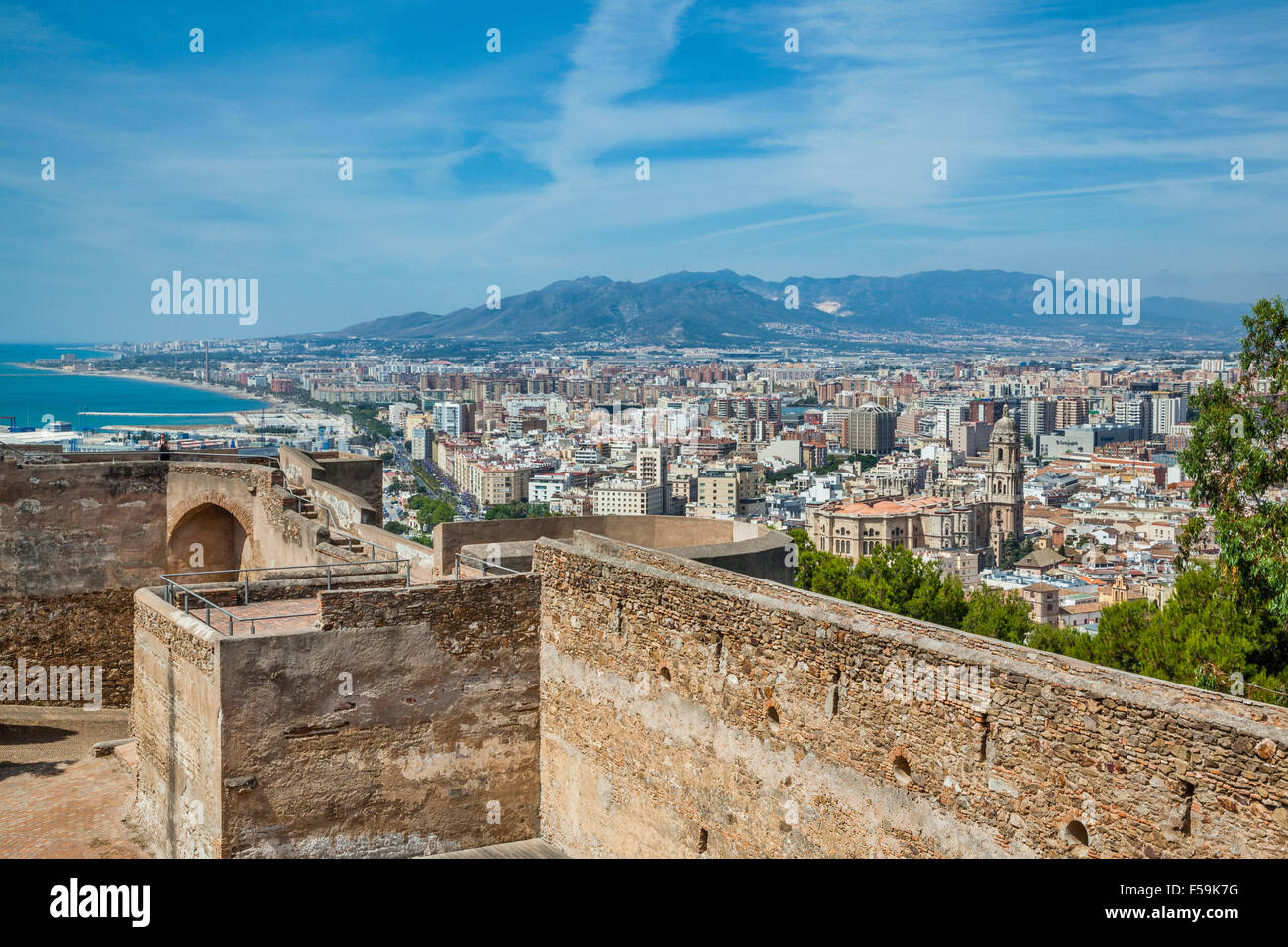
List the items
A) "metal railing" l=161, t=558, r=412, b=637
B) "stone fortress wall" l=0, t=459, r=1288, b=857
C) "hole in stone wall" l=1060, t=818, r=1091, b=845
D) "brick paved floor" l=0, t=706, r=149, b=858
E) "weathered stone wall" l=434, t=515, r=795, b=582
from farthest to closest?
1. "weathered stone wall" l=434, t=515, r=795, b=582
2. "brick paved floor" l=0, t=706, r=149, b=858
3. "metal railing" l=161, t=558, r=412, b=637
4. "hole in stone wall" l=1060, t=818, r=1091, b=845
5. "stone fortress wall" l=0, t=459, r=1288, b=857

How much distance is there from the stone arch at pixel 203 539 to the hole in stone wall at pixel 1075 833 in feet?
35.8

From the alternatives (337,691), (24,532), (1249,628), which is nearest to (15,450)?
(24,532)

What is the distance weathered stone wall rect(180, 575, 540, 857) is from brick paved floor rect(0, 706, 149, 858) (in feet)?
5.38

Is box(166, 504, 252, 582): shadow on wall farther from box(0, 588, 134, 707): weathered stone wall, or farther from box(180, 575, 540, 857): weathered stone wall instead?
box(180, 575, 540, 857): weathered stone wall

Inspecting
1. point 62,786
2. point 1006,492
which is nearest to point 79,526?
point 62,786

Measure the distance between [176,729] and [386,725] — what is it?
145cm

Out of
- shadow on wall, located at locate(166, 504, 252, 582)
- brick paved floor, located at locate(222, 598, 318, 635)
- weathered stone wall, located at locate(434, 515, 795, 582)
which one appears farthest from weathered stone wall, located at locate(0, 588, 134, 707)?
brick paved floor, located at locate(222, 598, 318, 635)

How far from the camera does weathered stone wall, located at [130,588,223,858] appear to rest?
8227 millimetres

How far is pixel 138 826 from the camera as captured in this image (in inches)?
380

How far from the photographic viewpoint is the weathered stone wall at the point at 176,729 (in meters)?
8.23

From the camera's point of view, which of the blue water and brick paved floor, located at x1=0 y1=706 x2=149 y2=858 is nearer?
brick paved floor, located at x1=0 y1=706 x2=149 y2=858

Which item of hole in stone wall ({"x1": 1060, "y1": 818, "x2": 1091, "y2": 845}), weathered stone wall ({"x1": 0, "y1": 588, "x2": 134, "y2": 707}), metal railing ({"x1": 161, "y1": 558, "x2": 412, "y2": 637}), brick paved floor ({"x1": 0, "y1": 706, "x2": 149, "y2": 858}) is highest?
metal railing ({"x1": 161, "y1": 558, "x2": 412, "y2": 637})

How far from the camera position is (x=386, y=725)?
28.6ft
